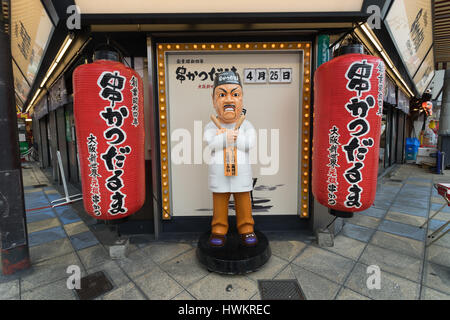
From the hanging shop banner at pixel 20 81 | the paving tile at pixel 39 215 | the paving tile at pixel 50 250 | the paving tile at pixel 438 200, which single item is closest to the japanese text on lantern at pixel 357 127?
the paving tile at pixel 50 250

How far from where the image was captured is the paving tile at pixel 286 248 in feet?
10.0

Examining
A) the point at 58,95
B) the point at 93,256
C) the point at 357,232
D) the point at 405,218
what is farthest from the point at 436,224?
the point at 58,95

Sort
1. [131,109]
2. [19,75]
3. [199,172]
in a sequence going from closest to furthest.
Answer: [131,109], [199,172], [19,75]

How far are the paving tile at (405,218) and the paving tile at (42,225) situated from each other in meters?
6.75

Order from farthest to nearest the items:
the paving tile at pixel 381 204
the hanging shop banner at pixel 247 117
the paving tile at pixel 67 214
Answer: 1. the paving tile at pixel 381 204
2. the paving tile at pixel 67 214
3. the hanging shop banner at pixel 247 117

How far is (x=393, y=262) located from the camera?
2883 mm

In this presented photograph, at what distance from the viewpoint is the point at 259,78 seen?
3.43 meters

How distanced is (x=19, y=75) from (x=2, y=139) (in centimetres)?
623

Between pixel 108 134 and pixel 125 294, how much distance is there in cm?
181

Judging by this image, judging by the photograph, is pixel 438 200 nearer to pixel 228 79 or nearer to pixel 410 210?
pixel 410 210

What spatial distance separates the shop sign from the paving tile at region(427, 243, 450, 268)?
3573 millimetres

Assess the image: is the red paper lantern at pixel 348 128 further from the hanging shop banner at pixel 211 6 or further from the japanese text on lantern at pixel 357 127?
the hanging shop banner at pixel 211 6
